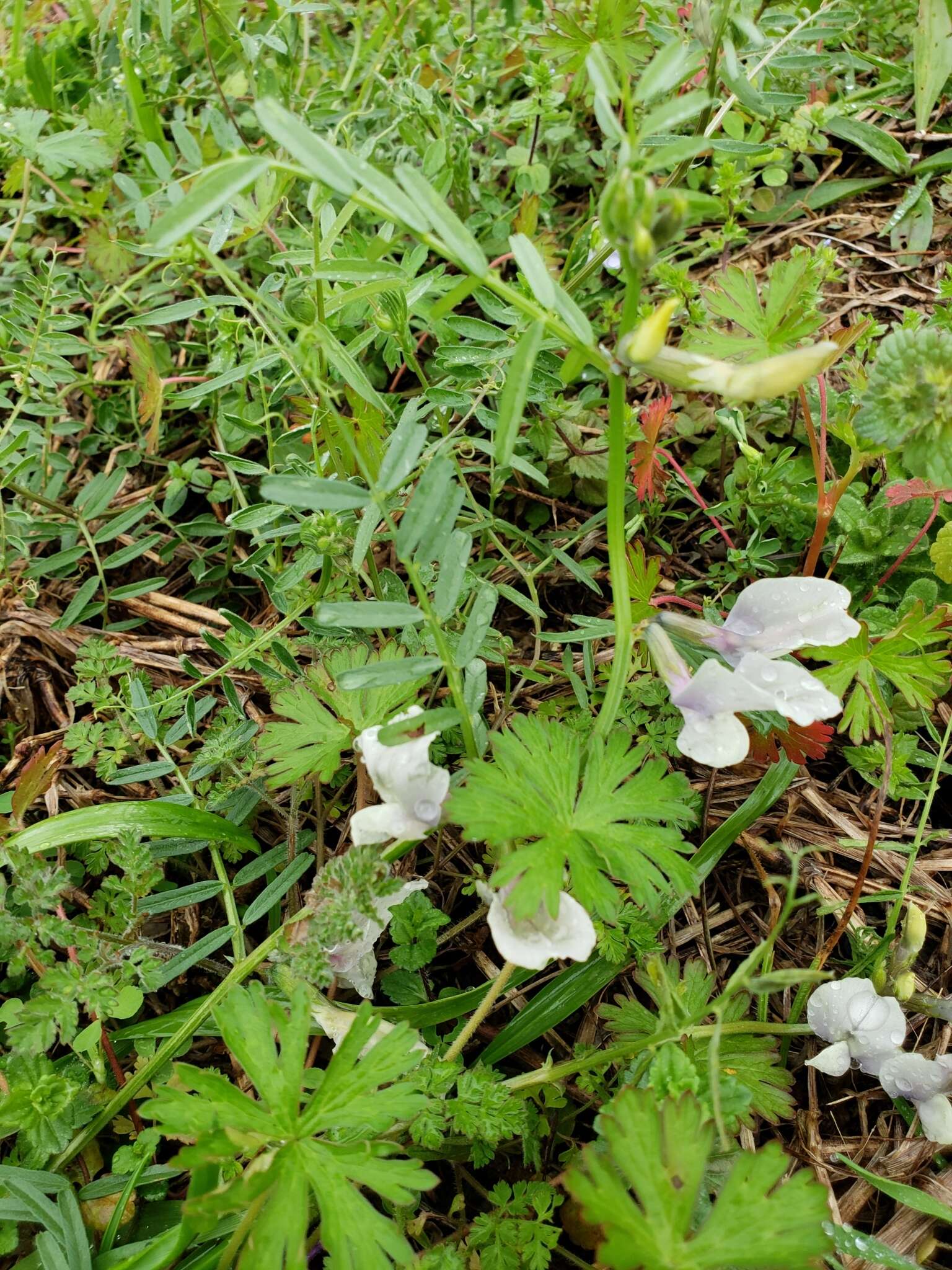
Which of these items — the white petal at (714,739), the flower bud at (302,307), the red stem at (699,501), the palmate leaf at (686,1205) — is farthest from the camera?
the red stem at (699,501)

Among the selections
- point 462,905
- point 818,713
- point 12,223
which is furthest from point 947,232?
point 12,223

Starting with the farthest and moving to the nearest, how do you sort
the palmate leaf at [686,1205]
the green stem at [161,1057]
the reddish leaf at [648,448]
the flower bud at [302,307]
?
the reddish leaf at [648,448] → the flower bud at [302,307] → the green stem at [161,1057] → the palmate leaf at [686,1205]

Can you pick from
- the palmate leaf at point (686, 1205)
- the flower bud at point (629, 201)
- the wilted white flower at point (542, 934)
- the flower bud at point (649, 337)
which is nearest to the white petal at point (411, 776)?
the wilted white flower at point (542, 934)

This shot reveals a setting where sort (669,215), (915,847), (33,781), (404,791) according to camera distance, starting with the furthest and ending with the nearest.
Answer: (33,781) < (915,847) < (404,791) < (669,215)

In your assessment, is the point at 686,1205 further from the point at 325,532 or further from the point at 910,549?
the point at 910,549

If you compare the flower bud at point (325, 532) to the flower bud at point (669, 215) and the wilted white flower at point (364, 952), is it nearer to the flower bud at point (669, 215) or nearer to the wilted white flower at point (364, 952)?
the wilted white flower at point (364, 952)

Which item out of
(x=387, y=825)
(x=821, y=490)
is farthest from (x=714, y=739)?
(x=821, y=490)

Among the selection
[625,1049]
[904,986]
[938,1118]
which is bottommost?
[938,1118]
